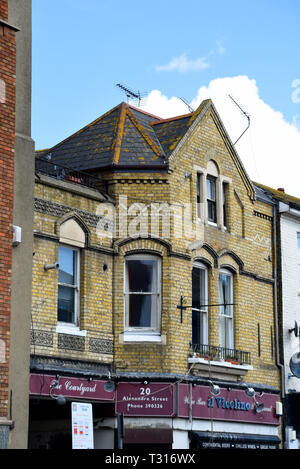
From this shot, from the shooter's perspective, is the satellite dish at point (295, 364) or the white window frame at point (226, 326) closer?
the white window frame at point (226, 326)

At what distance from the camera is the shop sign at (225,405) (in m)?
22.8

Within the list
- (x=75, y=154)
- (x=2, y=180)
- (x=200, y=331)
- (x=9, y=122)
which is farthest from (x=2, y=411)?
(x=75, y=154)

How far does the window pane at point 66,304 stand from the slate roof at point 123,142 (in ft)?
11.9

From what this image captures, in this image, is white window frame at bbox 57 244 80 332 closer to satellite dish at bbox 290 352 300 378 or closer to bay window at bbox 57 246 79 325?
bay window at bbox 57 246 79 325

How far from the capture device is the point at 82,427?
18.6 meters

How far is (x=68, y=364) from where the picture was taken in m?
21.6

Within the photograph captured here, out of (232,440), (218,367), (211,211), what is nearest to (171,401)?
(218,367)

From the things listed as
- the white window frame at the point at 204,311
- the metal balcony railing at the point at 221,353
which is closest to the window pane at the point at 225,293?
the white window frame at the point at 204,311

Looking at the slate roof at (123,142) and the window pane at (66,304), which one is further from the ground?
the slate roof at (123,142)

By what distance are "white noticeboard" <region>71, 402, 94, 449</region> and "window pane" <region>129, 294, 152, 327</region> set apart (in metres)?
4.65

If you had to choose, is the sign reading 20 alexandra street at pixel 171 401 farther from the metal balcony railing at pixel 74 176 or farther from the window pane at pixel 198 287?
the metal balcony railing at pixel 74 176

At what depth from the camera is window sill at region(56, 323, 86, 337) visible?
70.6 feet

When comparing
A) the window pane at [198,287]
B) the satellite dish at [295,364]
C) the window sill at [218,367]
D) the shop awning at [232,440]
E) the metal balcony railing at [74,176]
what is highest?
the metal balcony railing at [74,176]

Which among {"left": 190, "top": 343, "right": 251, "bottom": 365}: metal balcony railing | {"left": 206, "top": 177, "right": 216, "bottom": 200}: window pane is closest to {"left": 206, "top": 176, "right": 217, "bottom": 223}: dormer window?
{"left": 206, "top": 177, "right": 216, "bottom": 200}: window pane
